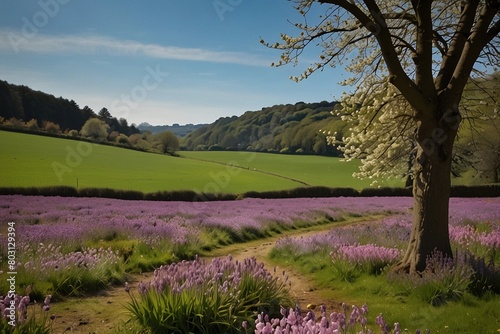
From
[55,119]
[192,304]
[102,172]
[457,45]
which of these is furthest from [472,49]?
[55,119]

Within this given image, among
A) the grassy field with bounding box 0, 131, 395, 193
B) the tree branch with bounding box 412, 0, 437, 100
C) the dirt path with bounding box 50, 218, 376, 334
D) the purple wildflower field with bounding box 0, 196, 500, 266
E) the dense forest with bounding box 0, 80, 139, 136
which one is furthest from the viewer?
the dense forest with bounding box 0, 80, 139, 136

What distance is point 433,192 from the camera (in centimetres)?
788

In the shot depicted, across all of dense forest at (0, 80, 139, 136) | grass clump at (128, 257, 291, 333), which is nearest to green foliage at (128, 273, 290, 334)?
grass clump at (128, 257, 291, 333)

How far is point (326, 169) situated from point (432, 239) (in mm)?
72061

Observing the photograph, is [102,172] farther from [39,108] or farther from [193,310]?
[193,310]

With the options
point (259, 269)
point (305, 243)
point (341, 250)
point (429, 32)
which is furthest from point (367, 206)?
point (259, 269)

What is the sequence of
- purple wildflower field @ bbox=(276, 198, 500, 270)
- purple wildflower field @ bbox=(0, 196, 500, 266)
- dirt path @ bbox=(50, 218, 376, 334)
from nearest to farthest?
1. dirt path @ bbox=(50, 218, 376, 334)
2. purple wildflower field @ bbox=(276, 198, 500, 270)
3. purple wildflower field @ bbox=(0, 196, 500, 266)

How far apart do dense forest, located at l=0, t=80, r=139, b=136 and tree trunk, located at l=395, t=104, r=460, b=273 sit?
3733 centimetres

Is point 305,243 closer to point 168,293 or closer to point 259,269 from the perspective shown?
point 259,269

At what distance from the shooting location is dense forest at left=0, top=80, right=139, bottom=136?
3772 cm

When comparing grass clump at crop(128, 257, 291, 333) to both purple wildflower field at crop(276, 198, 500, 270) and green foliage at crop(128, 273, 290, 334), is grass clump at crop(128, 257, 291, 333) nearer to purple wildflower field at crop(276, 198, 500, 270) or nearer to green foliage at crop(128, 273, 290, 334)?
green foliage at crop(128, 273, 290, 334)

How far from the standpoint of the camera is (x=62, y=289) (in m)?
7.63

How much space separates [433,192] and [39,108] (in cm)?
5815

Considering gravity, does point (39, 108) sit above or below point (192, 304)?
above
